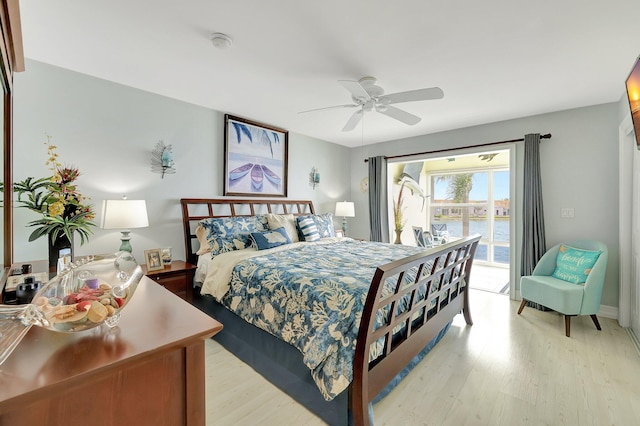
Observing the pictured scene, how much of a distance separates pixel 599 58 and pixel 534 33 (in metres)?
0.83

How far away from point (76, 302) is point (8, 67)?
1789 mm

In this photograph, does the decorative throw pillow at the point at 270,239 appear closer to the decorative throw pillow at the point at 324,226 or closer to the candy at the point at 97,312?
the decorative throw pillow at the point at 324,226

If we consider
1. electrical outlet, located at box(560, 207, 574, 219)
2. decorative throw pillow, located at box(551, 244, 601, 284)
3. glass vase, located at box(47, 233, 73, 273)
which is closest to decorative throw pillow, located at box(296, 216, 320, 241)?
glass vase, located at box(47, 233, 73, 273)

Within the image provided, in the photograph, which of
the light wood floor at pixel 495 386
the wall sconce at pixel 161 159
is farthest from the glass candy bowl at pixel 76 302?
the wall sconce at pixel 161 159

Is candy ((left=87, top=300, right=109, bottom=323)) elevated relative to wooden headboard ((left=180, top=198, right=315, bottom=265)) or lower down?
lower down

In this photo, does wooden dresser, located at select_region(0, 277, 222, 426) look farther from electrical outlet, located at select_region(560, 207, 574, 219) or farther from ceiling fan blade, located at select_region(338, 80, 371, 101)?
electrical outlet, located at select_region(560, 207, 574, 219)

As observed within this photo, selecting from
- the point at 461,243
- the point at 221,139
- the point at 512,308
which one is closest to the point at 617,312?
the point at 512,308

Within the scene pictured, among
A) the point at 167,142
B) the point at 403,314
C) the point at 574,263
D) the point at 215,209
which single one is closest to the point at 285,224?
the point at 215,209

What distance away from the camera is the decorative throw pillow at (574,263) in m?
2.99

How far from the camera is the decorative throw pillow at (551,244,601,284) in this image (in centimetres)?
299

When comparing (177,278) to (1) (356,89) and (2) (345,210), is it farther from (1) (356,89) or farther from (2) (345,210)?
(2) (345,210)

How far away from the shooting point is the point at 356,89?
2428 millimetres

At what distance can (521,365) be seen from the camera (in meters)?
2.29

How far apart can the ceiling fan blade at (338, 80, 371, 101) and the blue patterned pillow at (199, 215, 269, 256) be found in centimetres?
188
